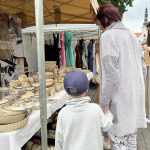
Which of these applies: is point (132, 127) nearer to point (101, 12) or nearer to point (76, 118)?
point (76, 118)

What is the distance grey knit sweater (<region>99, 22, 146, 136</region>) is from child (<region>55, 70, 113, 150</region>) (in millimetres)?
213

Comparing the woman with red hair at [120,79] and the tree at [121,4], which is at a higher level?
the tree at [121,4]

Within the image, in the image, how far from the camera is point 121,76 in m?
1.18

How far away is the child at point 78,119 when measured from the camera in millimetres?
1002

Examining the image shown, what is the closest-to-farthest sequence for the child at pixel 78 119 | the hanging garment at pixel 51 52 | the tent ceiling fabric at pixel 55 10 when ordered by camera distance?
the child at pixel 78 119
the tent ceiling fabric at pixel 55 10
the hanging garment at pixel 51 52

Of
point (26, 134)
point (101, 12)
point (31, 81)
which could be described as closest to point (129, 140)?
point (26, 134)

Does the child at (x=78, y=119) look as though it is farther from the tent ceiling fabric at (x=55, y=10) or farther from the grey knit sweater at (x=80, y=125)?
the tent ceiling fabric at (x=55, y=10)

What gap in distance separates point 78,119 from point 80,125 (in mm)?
46

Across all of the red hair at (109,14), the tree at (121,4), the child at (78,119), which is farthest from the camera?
the tree at (121,4)

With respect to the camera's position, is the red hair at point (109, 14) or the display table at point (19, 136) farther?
the red hair at point (109, 14)

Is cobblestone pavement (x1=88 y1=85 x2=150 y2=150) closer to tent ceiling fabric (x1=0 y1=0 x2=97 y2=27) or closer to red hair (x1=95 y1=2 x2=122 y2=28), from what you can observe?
red hair (x1=95 y1=2 x2=122 y2=28)

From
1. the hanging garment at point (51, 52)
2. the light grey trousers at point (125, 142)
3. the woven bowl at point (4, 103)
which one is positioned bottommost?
the light grey trousers at point (125, 142)

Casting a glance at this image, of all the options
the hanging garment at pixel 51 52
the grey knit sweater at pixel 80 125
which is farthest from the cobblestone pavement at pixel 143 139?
the hanging garment at pixel 51 52

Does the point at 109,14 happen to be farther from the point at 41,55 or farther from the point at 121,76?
the point at 41,55
